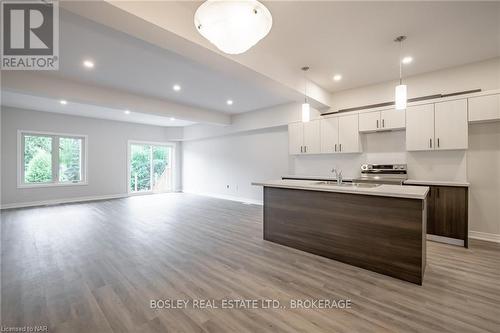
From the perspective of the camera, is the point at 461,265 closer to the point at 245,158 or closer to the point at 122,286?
the point at 122,286

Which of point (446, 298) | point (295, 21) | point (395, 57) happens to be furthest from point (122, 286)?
point (395, 57)

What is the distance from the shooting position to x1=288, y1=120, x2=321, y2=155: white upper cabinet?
5.16 m

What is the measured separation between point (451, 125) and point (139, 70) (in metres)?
5.26

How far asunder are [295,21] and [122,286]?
3.44 m

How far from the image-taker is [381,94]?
14.7 ft

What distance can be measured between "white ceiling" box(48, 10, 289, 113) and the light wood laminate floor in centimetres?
282

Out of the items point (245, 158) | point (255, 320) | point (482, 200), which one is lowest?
point (255, 320)

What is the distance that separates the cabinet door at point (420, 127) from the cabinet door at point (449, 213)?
0.76 meters

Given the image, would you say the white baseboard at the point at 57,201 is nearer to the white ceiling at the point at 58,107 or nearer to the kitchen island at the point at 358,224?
the white ceiling at the point at 58,107

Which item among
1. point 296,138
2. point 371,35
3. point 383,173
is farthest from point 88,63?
point 383,173

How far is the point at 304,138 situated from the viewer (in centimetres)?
539

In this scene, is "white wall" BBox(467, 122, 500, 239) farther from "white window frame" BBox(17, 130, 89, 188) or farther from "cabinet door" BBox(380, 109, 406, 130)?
"white window frame" BBox(17, 130, 89, 188)

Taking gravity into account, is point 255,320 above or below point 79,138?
below

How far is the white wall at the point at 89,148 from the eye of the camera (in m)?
6.12
